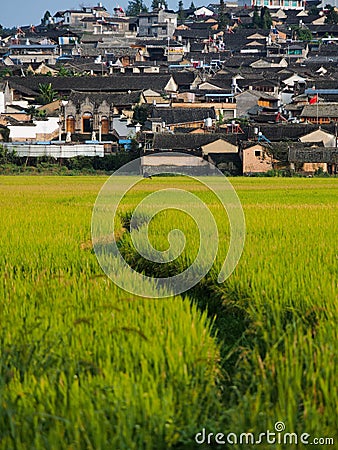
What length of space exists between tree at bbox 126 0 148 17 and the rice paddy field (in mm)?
106596

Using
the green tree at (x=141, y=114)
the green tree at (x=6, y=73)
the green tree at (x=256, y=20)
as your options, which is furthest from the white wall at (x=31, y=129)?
the green tree at (x=256, y=20)

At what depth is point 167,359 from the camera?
3.27 m

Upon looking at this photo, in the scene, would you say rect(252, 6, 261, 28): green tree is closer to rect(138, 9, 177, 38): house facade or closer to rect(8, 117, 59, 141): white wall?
rect(138, 9, 177, 38): house facade

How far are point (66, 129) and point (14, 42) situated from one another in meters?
41.4

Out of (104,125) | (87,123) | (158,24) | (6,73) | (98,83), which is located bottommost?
(104,125)

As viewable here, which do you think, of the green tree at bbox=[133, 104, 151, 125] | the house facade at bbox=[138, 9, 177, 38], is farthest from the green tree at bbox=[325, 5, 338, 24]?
the green tree at bbox=[133, 104, 151, 125]

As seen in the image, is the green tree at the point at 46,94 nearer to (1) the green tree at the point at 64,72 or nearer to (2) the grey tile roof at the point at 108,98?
(2) the grey tile roof at the point at 108,98

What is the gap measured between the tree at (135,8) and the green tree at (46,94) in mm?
61326

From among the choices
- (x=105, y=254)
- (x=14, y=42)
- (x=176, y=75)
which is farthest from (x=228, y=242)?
(x=14, y=42)

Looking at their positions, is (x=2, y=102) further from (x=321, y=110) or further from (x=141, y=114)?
(x=321, y=110)

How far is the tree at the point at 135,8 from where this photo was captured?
4309 inches

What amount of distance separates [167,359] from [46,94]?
153 ft

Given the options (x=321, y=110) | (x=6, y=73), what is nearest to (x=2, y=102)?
(x=6, y=73)

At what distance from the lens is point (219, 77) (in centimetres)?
5547
